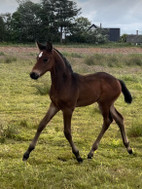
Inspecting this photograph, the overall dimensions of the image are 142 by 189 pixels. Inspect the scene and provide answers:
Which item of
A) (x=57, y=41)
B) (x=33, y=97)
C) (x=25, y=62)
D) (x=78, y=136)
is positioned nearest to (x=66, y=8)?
(x=57, y=41)

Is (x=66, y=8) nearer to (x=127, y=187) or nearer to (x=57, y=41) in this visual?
(x=57, y=41)

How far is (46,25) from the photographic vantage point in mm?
48750

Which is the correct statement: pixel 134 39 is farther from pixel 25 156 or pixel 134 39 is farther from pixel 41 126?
pixel 25 156

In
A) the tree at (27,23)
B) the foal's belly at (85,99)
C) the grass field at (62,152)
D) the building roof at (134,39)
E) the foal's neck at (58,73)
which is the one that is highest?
the tree at (27,23)

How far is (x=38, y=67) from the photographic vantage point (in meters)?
4.64

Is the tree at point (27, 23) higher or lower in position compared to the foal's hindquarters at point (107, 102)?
higher

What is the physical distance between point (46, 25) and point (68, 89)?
45.3m

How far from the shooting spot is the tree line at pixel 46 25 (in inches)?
1903

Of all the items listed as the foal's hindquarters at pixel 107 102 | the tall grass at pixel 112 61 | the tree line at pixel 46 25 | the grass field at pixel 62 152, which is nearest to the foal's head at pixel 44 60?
the foal's hindquarters at pixel 107 102

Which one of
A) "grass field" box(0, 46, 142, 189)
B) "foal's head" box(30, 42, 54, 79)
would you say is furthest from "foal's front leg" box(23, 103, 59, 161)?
"foal's head" box(30, 42, 54, 79)

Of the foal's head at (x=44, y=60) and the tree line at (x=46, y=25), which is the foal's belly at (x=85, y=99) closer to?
the foal's head at (x=44, y=60)

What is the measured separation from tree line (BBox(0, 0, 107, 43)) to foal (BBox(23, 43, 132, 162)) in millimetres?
43147

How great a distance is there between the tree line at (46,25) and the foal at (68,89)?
43.1 meters

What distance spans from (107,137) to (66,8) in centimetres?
4480
